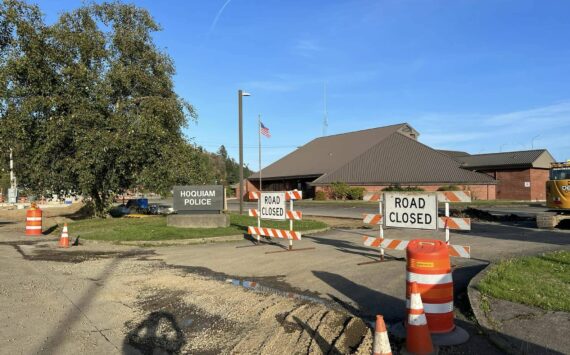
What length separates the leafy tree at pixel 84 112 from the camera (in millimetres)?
21531

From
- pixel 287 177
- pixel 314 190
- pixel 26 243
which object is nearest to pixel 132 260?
pixel 26 243

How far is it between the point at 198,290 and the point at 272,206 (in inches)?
252

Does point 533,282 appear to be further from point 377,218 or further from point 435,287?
point 377,218

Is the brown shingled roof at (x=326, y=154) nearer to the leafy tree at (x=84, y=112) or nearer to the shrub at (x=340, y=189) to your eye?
the shrub at (x=340, y=189)

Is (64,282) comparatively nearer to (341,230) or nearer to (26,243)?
(26,243)

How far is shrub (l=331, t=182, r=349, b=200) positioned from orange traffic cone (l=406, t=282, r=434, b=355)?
45757 millimetres

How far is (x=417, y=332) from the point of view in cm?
515

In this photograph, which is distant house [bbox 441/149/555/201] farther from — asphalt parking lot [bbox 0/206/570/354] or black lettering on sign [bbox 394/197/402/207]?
black lettering on sign [bbox 394/197/402/207]

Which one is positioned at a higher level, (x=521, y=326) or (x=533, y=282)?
(x=533, y=282)

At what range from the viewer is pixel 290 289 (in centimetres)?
861

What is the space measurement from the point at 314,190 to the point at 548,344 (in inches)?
2035

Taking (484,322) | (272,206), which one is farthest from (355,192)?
(484,322)

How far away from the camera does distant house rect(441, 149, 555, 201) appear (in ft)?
168

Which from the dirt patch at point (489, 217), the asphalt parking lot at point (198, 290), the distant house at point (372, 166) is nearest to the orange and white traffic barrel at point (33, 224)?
the asphalt parking lot at point (198, 290)
